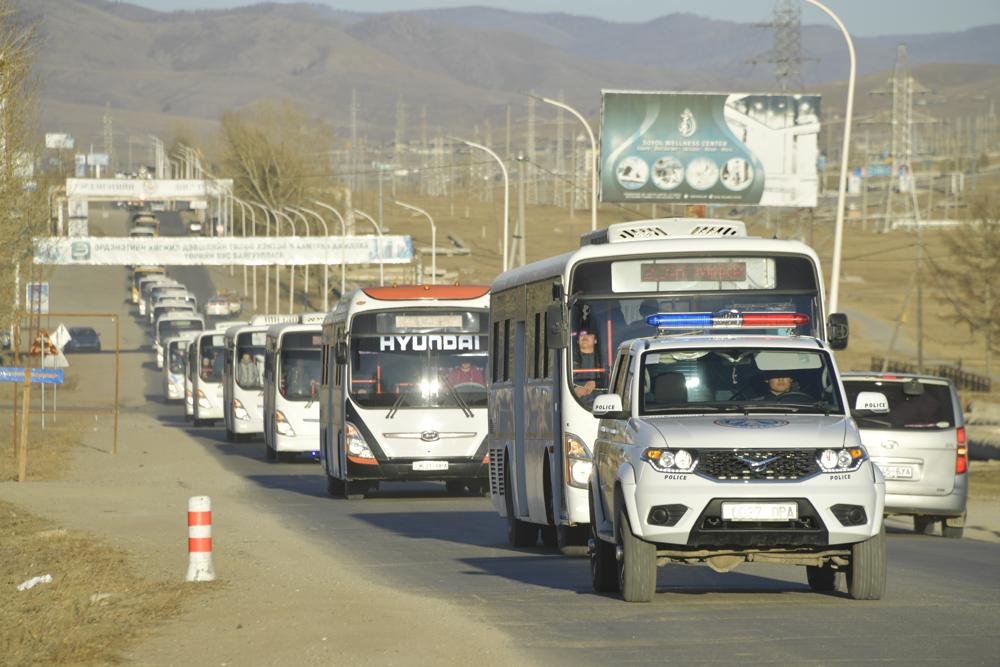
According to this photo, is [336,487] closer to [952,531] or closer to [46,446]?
[952,531]

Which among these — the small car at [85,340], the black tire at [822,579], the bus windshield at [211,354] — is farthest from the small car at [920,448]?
the small car at [85,340]

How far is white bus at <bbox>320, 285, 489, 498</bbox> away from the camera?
26.9 metres

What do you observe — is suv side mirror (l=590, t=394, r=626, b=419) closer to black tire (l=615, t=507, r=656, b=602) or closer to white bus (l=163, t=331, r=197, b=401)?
black tire (l=615, t=507, r=656, b=602)

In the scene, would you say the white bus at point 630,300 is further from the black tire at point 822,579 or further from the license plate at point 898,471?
the license plate at point 898,471

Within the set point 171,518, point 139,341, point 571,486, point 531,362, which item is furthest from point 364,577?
point 139,341

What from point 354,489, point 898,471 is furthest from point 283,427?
point 898,471

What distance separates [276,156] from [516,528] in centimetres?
14099

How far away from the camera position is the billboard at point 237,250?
97938mm

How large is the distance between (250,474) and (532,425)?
18.2m

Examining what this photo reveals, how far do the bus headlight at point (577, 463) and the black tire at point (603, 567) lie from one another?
210 centimetres

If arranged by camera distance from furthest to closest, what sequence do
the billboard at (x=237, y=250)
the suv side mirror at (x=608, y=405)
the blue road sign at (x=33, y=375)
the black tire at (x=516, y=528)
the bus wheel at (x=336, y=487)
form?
1. the billboard at (x=237, y=250)
2. the bus wheel at (x=336, y=487)
3. the blue road sign at (x=33, y=375)
4. the black tire at (x=516, y=528)
5. the suv side mirror at (x=608, y=405)

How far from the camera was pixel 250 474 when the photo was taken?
35.0 metres

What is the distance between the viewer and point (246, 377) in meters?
47.2

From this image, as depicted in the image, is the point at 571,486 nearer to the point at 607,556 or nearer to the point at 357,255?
the point at 607,556
